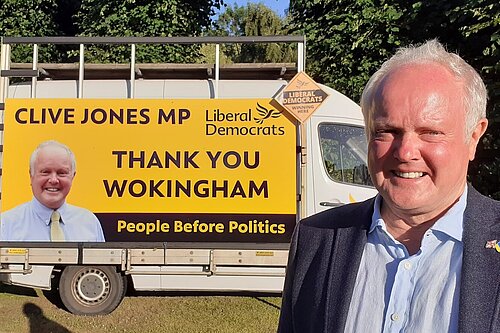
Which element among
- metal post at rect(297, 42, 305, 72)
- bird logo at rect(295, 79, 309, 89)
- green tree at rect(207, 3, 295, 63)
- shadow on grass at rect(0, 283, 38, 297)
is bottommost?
shadow on grass at rect(0, 283, 38, 297)

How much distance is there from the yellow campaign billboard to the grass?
1018mm

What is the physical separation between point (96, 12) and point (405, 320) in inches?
538

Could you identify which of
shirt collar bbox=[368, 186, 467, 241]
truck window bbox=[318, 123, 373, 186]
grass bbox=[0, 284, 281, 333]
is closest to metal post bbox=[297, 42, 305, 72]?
truck window bbox=[318, 123, 373, 186]

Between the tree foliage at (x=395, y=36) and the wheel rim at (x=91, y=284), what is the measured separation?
17.7 feet

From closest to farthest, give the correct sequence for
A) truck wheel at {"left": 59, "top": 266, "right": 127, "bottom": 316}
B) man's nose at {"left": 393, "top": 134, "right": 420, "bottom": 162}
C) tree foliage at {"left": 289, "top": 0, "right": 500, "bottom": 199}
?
1. man's nose at {"left": 393, "top": 134, "right": 420, "bottom": 162}
2. truck wheel at {"left": 59, "top": 266, "right": 127, "bottom": 316}
3. tree foliage at {"left": 289, "top": 0, "right": 500, "bottom": 199}

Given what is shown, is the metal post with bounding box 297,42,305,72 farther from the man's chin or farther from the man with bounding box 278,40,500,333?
the man with bounding box 278,40,500,333

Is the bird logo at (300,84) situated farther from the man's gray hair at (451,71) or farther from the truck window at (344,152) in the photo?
the man's gray hair at (451,71)

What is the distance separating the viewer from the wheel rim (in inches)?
304

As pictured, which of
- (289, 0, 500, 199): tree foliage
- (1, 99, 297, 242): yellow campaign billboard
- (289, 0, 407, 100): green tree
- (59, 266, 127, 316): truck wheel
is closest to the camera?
(1, 99, 297, 242): yellow campaign billboard

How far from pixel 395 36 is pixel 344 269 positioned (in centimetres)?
922

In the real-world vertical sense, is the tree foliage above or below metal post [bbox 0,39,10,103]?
above

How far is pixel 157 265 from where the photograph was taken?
7082mm

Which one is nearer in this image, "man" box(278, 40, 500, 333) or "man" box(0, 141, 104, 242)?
"man" box(278, 40, 500, 333)

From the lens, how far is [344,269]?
175cm
